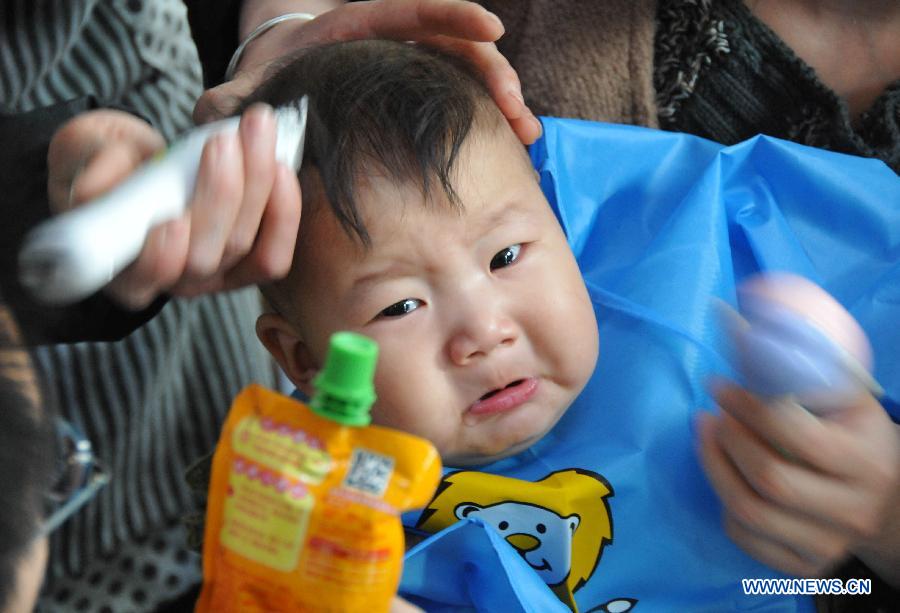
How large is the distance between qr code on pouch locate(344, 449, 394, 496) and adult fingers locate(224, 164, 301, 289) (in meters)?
0.27

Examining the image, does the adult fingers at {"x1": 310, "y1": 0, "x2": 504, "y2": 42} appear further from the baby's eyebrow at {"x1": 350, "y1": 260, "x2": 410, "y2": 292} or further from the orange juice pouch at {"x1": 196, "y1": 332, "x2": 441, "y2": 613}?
the orange juice pouch at {"x1": 196, "y1": 332, "x2": 441, "y2": 613}

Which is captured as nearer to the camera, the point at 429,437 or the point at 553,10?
the point at 429,437

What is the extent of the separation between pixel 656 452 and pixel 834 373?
0.87 ft

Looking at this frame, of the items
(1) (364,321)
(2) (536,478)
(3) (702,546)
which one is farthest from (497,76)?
(3) (702,546)

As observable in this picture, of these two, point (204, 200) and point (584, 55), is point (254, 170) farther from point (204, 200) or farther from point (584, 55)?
point (584, 55)

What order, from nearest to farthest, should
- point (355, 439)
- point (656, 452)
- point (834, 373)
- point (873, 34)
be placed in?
point (355, 439), point (834, 373), point (656, 452), point (873, 34)

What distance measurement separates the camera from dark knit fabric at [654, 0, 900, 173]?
107cm

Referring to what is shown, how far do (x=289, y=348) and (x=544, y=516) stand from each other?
1.09 ft

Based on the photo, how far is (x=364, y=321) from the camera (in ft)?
2.73

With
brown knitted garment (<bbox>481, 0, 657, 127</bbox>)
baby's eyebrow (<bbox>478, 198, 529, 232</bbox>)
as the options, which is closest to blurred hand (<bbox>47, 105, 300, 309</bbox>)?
baby's eyebrow (<bbox>478, 198, 529, 232</bbox>)

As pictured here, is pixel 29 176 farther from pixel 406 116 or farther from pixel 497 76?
pixel 497 76

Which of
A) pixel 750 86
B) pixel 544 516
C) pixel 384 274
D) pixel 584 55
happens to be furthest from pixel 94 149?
pixel 750 86

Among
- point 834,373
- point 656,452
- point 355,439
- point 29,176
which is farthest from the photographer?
point 656,452

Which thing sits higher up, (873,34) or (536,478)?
(873,34)
